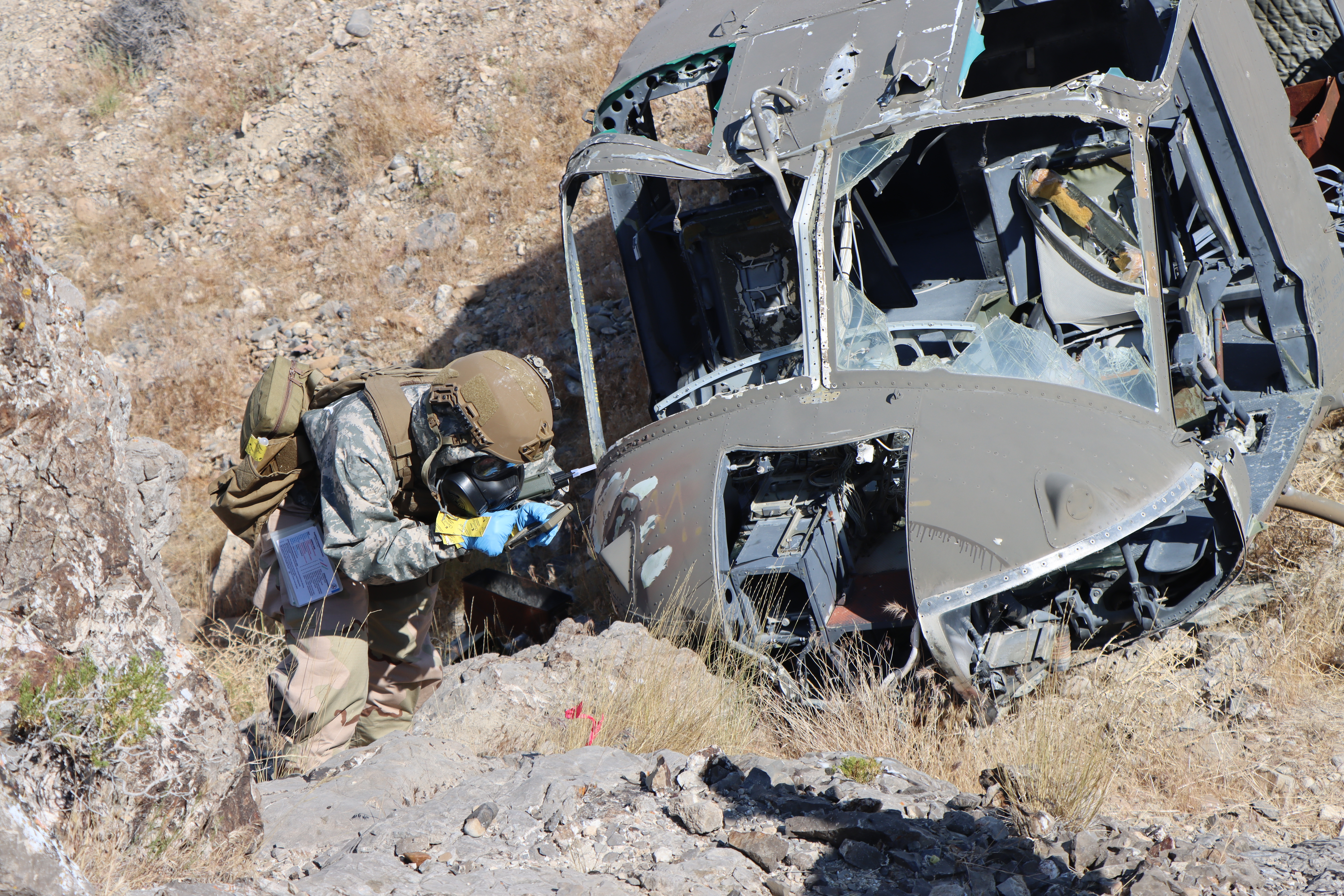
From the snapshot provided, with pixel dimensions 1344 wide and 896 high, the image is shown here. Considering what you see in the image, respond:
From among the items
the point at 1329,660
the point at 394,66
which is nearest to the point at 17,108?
the point at 394,66

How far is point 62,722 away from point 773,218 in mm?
3857

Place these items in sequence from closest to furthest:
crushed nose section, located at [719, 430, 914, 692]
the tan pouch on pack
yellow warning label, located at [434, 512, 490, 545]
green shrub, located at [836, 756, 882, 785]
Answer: green shrub, located at [836, 756, 882, 785]
crushed nose section, located at [719, 430, 914, 692]
yellow warning label, located at [434, 512, 490, 545]
the tan pouch on pack

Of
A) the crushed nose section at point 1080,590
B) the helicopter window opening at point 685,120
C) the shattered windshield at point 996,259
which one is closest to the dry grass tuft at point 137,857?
the crushed nose section at point 1080,590

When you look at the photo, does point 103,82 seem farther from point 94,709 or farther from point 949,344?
point 94,709

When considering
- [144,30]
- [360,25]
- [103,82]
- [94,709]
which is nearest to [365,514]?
[94,709]

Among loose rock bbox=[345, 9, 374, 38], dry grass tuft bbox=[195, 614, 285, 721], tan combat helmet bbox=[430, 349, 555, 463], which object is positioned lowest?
dry grass tuft bbox=[195, 614, 285, 721]

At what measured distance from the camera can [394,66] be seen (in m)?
9.93

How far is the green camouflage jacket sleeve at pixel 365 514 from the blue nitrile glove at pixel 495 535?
79 millimetres

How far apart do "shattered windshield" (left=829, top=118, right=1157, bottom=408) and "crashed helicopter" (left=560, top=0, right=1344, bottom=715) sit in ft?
0.05

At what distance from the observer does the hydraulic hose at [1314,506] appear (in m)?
4.32

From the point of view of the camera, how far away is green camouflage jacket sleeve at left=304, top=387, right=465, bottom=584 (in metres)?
4.08

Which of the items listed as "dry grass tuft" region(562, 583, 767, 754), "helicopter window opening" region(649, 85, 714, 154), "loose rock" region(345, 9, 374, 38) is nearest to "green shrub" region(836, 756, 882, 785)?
"dry grass tuft" region(562, 583, 767, 754)

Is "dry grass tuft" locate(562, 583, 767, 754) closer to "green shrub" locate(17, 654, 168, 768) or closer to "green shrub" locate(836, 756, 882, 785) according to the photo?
"green shrub" locate(836, 756, 882, 785)

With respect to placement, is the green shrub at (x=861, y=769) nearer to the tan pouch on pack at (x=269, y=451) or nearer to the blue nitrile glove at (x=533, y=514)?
the blue nitrile glove at (x=533, y=514)
